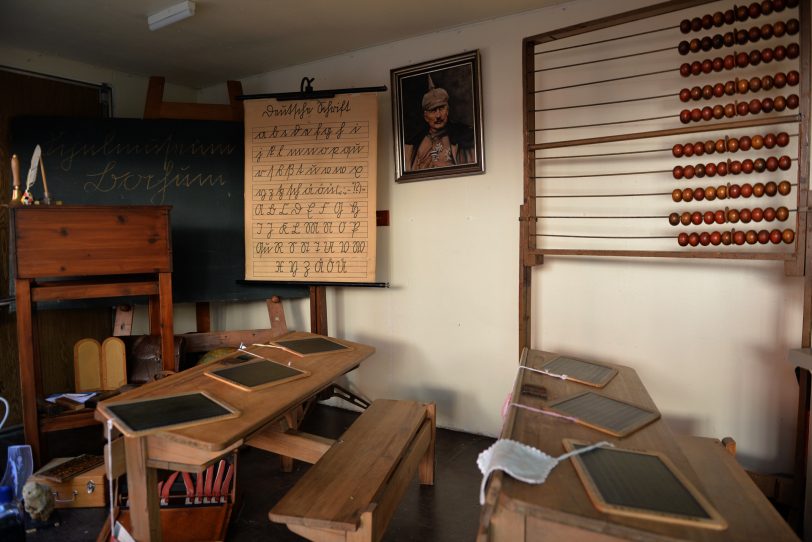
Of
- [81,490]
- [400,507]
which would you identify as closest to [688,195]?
[400,507]

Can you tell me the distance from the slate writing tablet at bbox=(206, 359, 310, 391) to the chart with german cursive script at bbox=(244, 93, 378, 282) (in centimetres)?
119

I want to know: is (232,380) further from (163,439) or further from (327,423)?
(327,423)

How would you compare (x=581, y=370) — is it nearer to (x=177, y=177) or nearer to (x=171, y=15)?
(x=171, y=15)

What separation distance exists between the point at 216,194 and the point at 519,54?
224 centimetres

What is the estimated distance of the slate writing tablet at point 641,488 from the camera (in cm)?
94

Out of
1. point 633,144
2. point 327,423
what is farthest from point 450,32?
point 327,423

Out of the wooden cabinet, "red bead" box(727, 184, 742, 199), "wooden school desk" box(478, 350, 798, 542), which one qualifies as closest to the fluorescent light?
the wooden cabinet

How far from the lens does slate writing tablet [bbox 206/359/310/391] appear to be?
1.78m

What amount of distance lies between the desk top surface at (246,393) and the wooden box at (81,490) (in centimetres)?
93

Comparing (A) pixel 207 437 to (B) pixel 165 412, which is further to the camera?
(B) pixel 165 412

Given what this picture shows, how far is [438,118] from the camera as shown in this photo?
307 cm

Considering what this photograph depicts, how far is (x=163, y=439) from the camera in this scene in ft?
4.81

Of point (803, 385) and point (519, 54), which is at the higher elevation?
point (519, 54)

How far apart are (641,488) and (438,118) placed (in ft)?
8.23
